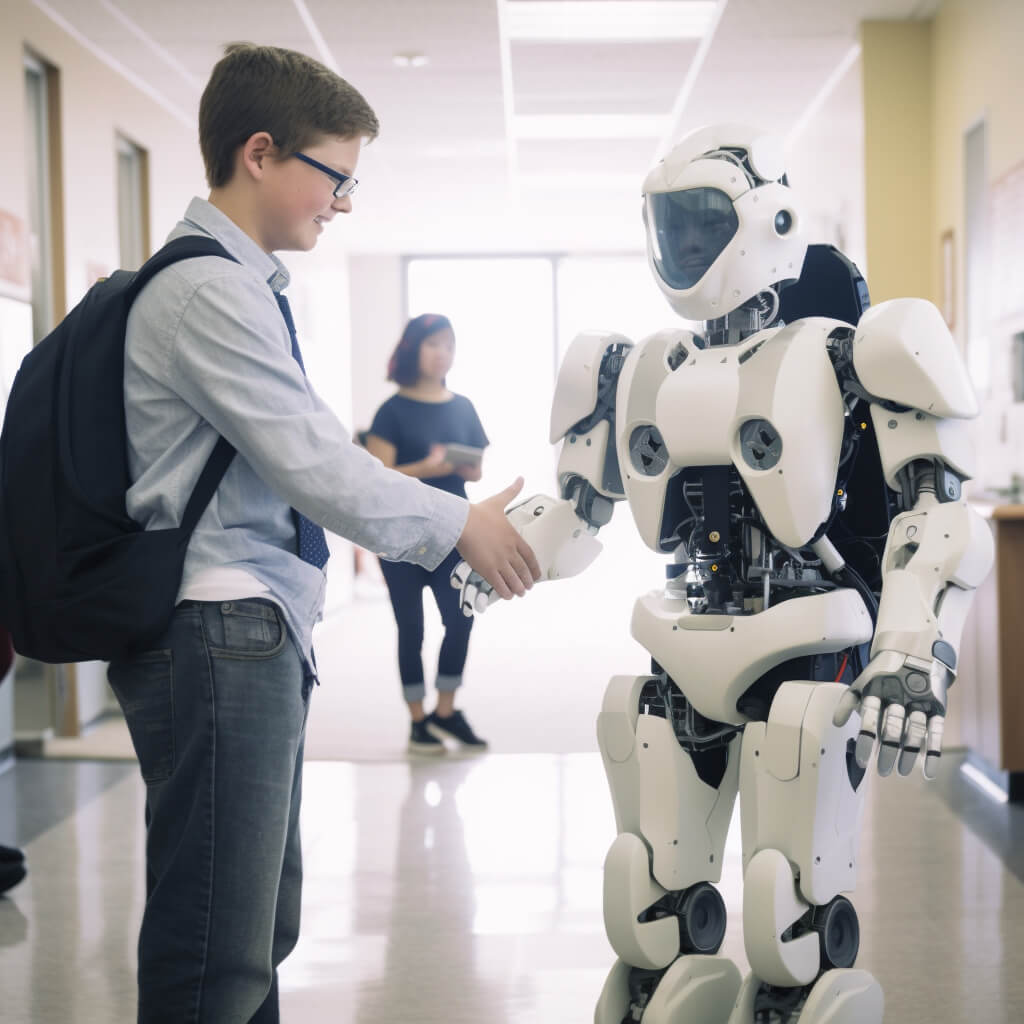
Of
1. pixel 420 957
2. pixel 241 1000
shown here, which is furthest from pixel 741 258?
pixel 420 957

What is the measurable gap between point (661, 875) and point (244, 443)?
3.42ft

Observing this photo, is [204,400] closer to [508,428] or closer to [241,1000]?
[241,1000]

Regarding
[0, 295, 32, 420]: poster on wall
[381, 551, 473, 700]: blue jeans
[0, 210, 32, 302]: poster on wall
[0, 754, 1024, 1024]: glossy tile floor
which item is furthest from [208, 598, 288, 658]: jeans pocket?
[0, 210, 32, 302]: poster on wall

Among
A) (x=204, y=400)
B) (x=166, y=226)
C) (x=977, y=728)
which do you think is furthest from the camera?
(x=166, y=226)

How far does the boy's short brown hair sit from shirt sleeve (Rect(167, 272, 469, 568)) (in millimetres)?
187

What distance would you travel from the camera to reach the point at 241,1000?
4.20 feet

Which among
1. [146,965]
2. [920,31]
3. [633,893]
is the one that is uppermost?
[920,31]

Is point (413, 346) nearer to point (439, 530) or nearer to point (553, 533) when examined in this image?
point (553, 533)

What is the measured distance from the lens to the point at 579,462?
81.0 inches

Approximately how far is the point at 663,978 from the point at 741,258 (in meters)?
1.15

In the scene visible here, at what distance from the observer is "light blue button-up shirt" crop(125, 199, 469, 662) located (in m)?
1.23

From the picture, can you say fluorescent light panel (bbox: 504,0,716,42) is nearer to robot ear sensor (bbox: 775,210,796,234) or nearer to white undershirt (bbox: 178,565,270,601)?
robot ear sensor (bbox: 775,210,796,234)

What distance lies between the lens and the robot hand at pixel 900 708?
1504 millimetres

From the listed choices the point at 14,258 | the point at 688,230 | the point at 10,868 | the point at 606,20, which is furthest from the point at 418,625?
the point at 606,20
